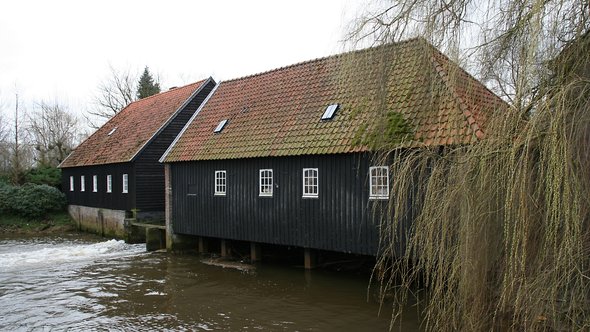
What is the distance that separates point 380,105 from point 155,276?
410 inches

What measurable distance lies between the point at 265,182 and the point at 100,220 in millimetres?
14694

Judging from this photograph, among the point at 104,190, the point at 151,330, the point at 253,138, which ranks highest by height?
the point at 253,138

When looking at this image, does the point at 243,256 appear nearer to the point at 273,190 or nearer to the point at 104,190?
the point at 273,190

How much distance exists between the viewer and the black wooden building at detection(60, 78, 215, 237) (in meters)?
24.2

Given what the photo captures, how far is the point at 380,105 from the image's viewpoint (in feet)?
23.3

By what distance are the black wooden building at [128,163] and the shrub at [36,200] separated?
2.57 ft

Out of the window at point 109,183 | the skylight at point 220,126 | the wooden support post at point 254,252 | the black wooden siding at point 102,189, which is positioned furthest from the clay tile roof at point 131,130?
the wooden support post at point 254,252

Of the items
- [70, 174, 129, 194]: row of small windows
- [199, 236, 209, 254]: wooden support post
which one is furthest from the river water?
[70, 174, 129, 194]: row of small windows

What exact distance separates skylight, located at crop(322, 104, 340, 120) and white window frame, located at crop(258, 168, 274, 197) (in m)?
2.29

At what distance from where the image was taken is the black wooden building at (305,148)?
7.77 m

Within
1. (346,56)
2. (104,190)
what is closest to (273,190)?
(346,56)

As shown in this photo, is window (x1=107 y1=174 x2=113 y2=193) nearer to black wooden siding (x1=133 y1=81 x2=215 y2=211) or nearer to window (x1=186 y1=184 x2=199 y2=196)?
black wooden siding (x1=133 y1=81 x2=215 y2=211)

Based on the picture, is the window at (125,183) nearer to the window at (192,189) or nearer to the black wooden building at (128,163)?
the black wooden building at (128,163)

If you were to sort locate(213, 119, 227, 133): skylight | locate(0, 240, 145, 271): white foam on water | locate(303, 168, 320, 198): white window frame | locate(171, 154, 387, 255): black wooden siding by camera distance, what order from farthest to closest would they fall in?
1. locate(0, 240, 145, 271): white foam on water
2. locate(213, 119, 227, 133): skylight
3. locate(303, 168, 320, 198): white window frame
4. locate(171, 154, 387, 255): black wooden siding
